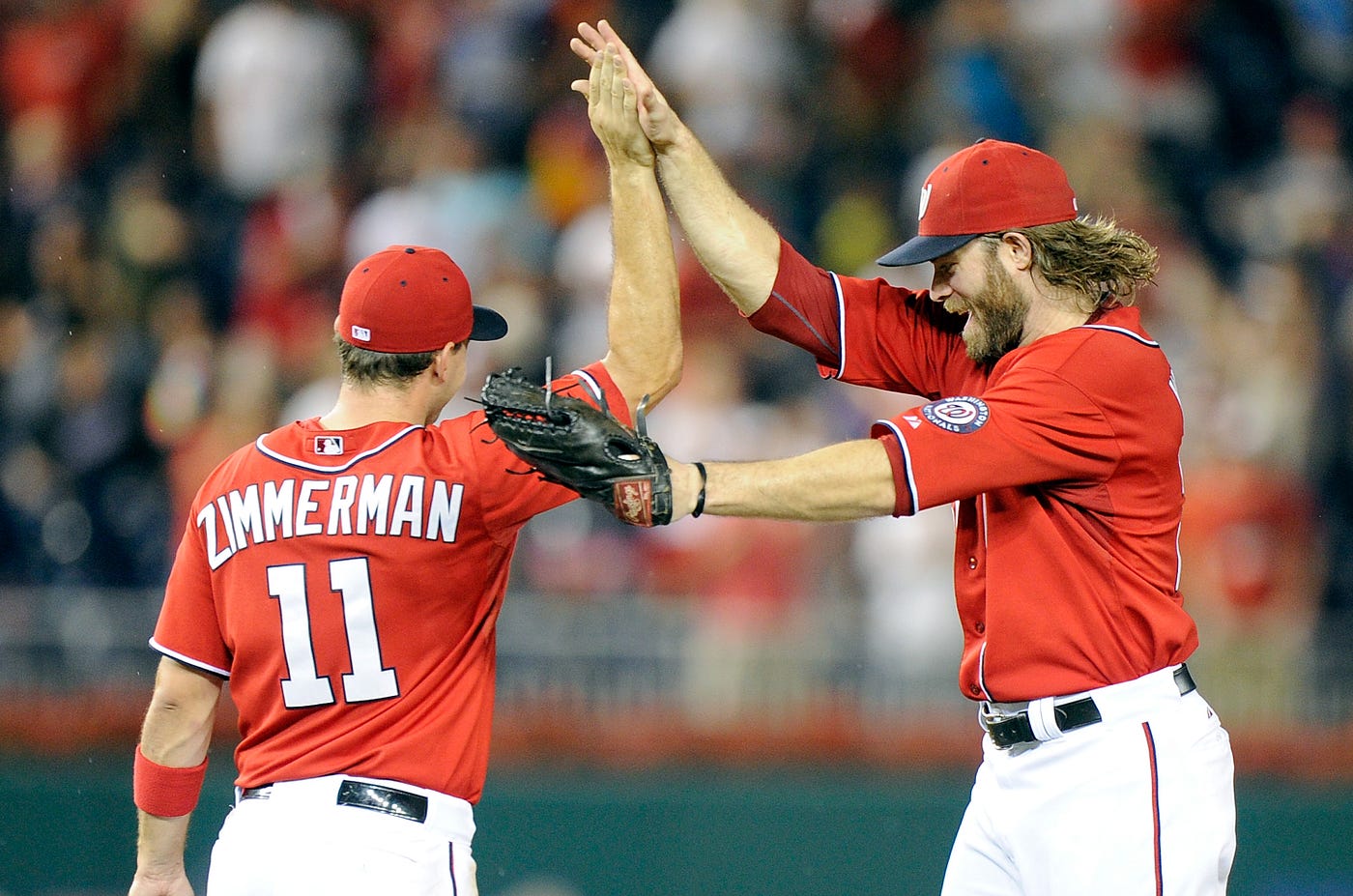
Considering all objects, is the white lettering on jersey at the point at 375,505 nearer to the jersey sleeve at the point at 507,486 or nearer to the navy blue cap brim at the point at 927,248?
the jersey sleeve at the point at 507,486

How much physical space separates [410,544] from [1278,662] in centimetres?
416

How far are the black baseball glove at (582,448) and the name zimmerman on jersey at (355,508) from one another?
0.32 m

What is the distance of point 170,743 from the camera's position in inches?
147

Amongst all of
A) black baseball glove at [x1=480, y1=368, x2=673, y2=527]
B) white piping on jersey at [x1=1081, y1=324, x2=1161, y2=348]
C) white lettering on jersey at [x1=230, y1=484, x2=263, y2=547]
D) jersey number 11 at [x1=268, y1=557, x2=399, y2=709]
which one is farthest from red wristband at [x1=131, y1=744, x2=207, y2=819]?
white piping on jersey at [x1=1081, y1=324, x2=1161, y2=348]

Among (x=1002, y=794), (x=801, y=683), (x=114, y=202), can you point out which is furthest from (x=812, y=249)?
(x=1002, y=794)

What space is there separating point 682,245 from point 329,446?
5480 mm

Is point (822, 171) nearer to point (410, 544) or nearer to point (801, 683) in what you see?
point (801, 683)

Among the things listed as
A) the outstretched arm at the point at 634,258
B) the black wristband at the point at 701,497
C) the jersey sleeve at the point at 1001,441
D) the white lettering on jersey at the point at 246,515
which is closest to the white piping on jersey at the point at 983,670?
the jersey sleeve at the point at 1001,441

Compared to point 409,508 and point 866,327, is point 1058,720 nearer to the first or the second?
point 866,327

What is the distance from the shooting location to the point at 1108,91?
906 cm

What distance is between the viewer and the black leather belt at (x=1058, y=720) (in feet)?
11.8

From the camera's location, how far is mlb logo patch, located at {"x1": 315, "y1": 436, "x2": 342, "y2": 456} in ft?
11.7

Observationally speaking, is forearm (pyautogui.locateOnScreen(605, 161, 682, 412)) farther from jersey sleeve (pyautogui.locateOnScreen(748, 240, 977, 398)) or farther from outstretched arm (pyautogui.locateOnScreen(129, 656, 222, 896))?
outstretched arm (pyautogui.locateOnScreen(129, 656, 222, 896))

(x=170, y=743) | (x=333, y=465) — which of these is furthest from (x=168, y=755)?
(x=333, y=465)
